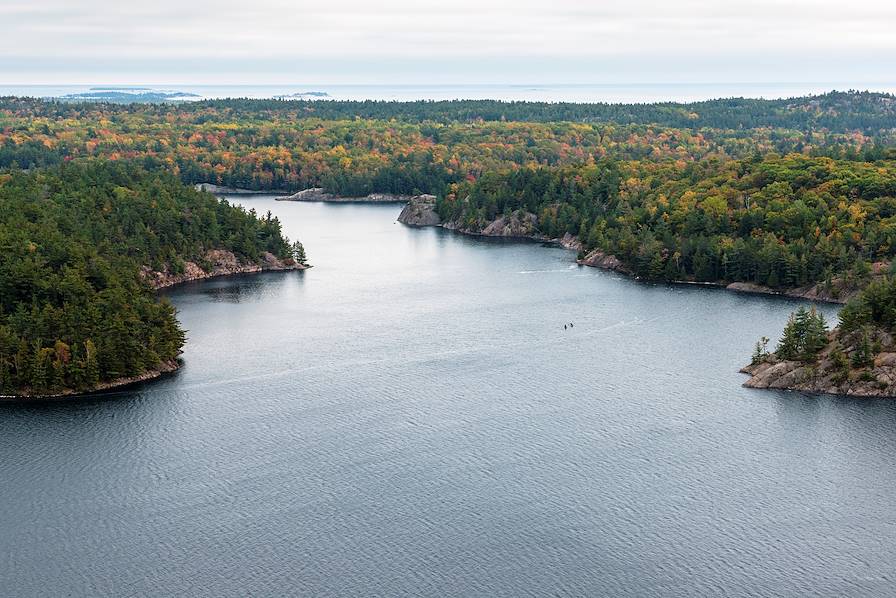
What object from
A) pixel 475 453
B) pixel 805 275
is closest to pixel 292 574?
pixel 475 453

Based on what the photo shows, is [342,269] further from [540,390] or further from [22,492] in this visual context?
[22,492]

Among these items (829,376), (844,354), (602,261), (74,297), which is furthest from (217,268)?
(844,354)

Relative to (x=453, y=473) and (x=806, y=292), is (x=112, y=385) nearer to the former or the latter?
(x=453, y=473)

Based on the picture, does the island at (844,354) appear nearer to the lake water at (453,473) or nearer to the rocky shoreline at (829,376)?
the rocky shoreline at (829,376)

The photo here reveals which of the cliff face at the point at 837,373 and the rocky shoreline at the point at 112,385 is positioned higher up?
the cliff face at the point at 837,373

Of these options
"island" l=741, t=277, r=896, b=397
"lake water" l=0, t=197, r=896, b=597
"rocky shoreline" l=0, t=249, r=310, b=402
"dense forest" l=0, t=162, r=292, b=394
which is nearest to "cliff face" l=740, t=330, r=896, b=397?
"island" l=741, t=277, r=896, b=397

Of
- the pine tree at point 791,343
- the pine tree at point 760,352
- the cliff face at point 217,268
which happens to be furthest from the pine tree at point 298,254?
the pine tree at point 791,343
